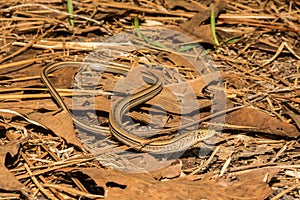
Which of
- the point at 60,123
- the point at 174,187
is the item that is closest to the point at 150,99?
the point at 60,123

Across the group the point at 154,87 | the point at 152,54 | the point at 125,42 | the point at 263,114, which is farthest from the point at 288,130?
the point at 125,42

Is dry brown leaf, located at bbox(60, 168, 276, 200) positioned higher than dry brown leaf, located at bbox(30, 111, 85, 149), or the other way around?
dry brown leaf, located at bbox(30, 111, 85, 149)

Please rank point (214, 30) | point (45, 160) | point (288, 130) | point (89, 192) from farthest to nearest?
point (214, 30)
point (288, 130)
point (45, 160)
point (89, 192)

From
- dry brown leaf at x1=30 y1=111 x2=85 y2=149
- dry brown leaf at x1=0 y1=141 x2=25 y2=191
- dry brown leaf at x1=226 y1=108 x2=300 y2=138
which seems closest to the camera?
dry brown leaf at x1=0 y1=141 x2=25 y2=191

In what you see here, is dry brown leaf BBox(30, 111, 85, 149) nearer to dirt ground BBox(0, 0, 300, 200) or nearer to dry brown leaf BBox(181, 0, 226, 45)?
dirt ground BBox(0, 0, 300, 200)

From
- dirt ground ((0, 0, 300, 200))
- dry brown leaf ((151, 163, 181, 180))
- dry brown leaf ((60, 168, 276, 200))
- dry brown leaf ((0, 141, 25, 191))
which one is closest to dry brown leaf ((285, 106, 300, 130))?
dirt ground ((0, 0, 300, 200))

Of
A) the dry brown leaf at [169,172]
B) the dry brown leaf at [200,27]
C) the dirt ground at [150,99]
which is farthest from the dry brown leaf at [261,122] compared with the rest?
the dry brown leaf at [200,27]

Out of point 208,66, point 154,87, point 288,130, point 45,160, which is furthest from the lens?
point 208,66

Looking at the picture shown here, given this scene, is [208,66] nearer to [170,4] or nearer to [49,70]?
[170,4]

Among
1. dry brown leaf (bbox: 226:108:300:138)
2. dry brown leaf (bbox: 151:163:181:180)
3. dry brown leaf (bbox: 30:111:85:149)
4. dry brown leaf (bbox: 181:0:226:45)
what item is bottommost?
dry brown leaf (bbox: 151:163:181:180)
